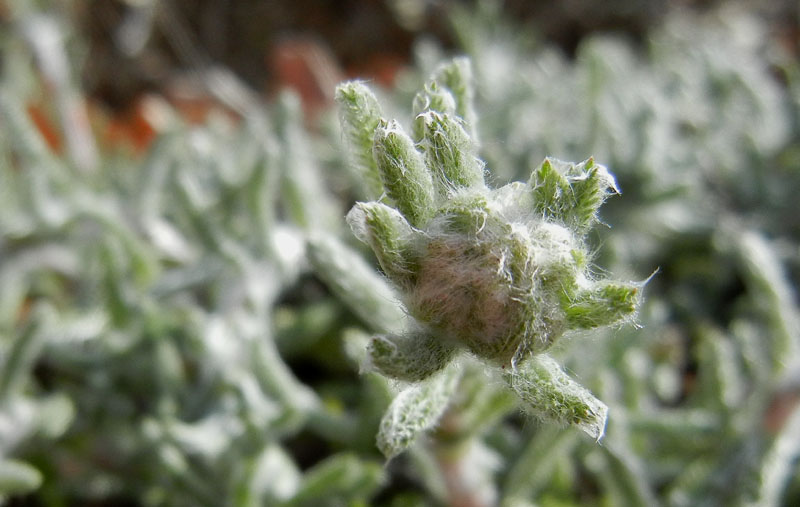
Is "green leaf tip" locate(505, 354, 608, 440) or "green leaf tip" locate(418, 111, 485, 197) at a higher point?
"green leaf tip" locate(418, 111, 485, 197)

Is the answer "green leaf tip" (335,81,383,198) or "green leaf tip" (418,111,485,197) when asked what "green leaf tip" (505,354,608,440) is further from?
"green leaf tip" (335,81,383,198)

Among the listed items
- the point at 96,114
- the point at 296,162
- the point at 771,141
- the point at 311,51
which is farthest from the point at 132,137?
the point at 771,141

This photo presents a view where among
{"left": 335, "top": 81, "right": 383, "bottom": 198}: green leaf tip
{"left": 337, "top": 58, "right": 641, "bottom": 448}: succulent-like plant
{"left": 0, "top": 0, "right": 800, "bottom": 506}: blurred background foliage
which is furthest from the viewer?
{"left": 0, "top": 0, "right": 800, "bottom": 506}: blurred background foliage

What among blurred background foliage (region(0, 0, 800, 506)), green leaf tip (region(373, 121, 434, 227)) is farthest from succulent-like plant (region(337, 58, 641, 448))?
blurred background foliage (region(0, 0, 800, 506))

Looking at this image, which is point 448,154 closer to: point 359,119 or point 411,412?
point 359,119

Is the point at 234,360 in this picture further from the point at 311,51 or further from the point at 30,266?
the point at 311,51

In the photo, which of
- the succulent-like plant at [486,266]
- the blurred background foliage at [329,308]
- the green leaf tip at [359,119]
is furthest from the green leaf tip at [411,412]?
the green leaf tip at [359,119]

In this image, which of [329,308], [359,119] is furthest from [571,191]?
[329,308]
